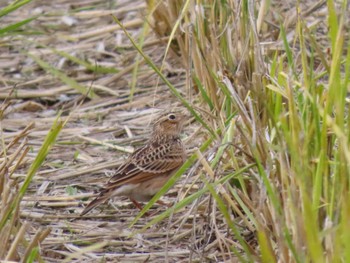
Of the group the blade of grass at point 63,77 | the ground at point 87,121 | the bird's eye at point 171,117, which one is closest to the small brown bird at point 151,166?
the bird's eye at point 171,117

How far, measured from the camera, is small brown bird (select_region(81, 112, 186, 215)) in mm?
6043

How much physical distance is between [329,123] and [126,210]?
247 cm

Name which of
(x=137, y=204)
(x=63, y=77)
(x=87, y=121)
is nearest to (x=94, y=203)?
(x=137, y=204)

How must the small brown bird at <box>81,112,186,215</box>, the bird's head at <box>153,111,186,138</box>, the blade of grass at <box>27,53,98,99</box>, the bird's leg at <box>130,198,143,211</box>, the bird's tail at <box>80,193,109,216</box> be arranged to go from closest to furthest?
1. the bird's tail at <box>80,193,109,216</box>
2. the small brown bird at <box>81,112,186,215</box>
3. the bird's leg at <box>130,198,143,211</box>
4. the bird's head at <box>153,111,186,138</box>
5. the blade of grass at <box>27,53,98,99</box>

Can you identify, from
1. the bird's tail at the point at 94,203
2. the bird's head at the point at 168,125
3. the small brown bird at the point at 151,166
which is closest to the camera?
the bird's tail at the point at 94,203

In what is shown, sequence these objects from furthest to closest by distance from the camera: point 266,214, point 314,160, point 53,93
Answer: point 53,93 → point 266,214 → point 314,160

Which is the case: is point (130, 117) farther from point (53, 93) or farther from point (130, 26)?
point (130, 26)

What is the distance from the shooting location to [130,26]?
916 cm

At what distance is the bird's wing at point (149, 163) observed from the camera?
6.12 m

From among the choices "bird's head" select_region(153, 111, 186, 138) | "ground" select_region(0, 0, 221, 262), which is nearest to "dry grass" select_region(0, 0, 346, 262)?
"ground" select_region(0, 0, 221, 262)

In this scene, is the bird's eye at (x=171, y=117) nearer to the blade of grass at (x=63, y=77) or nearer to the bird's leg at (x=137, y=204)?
the bird's leg at (x=137, y=204)

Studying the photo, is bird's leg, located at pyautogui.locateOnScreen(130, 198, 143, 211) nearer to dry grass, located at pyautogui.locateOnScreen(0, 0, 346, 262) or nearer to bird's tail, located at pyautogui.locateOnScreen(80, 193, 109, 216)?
dry grass, located at pyautogui.locateOnScreen(0, 0, 346, 262)

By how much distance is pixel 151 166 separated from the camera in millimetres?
6246

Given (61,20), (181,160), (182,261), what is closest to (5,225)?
(182,261)
